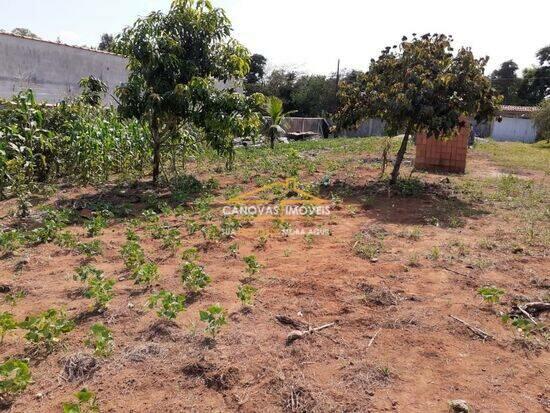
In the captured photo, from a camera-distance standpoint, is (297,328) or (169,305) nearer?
(169,305)

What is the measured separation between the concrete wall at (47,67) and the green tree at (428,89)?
26.7 feet

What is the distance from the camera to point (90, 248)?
491cm

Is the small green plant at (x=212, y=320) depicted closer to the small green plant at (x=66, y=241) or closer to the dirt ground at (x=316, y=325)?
the dirt ground at (x=316, y=325)

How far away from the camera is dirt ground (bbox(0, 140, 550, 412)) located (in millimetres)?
2633

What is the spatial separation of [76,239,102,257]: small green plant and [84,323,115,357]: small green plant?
6.42 feet

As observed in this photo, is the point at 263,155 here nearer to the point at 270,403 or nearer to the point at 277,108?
the point at 277,108

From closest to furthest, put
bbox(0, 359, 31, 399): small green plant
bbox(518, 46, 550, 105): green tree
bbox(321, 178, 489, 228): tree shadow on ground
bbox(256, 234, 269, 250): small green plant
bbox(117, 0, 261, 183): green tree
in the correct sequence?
bbox(0, 359, 31, 399): small green plant < bbox(256, 234, 269, 250): small green plant < bbox(321, 178, 489, 228): tree shadow on ground < bbox(117, 0, 261, 183): green tree < bbox(518, 46, 550, 105): green tree

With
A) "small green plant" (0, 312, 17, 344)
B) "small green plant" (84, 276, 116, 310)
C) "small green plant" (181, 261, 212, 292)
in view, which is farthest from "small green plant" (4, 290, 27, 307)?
"small green plant" (181, 261, 212, 292)

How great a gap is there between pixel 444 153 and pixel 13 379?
11.3 meters

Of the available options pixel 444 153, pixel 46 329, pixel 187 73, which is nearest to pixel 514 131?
pixel 444 153

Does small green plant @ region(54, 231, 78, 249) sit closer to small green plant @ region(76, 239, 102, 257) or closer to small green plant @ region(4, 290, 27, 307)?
small green plant @ region(76, 239, 102, 257)

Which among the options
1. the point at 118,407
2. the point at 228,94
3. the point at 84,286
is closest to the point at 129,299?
the point at 84,286

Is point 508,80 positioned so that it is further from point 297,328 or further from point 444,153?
point 297,328

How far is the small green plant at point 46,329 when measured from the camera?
119 inches
